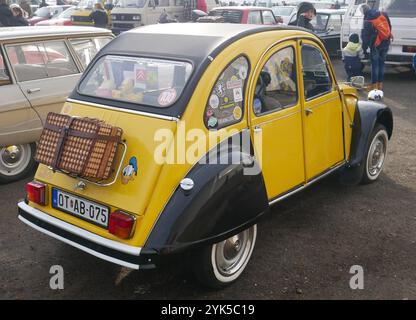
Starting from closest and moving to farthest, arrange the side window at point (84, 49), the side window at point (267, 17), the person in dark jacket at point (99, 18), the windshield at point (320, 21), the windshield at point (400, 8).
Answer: the side window at point (84, 49)
the windshield at point (400, 8)
the side window at point (267, 17)
the windshield at point (320, 21)
the person in dark jacket at point (99, 18)

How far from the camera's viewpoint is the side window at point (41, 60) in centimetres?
572

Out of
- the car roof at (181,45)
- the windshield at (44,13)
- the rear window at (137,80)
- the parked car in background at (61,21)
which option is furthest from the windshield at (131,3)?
the rear window at (137,80)

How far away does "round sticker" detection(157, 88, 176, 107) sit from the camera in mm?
3553

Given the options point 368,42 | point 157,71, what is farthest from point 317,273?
point 368,42

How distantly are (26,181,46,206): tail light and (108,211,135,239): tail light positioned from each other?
800mm

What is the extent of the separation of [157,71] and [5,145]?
8.79 ft

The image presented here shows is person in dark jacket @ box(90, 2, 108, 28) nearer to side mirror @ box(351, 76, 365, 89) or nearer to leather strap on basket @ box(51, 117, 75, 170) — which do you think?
side mirror @ box(351, 76, 365, 89)

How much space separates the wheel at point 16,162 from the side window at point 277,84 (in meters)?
3.36

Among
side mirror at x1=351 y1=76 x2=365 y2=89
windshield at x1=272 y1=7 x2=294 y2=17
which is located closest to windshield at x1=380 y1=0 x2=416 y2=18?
windshield at x1=272 y1=7 x2=294 y2=17

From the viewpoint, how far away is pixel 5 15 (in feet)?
36.6

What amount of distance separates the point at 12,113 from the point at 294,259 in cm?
358

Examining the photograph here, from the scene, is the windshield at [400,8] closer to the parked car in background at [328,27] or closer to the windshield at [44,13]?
the parked car in background at [328,27]

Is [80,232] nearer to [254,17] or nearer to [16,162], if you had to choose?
[16,162]

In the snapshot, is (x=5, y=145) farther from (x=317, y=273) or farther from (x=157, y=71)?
(x=317, y=273)
